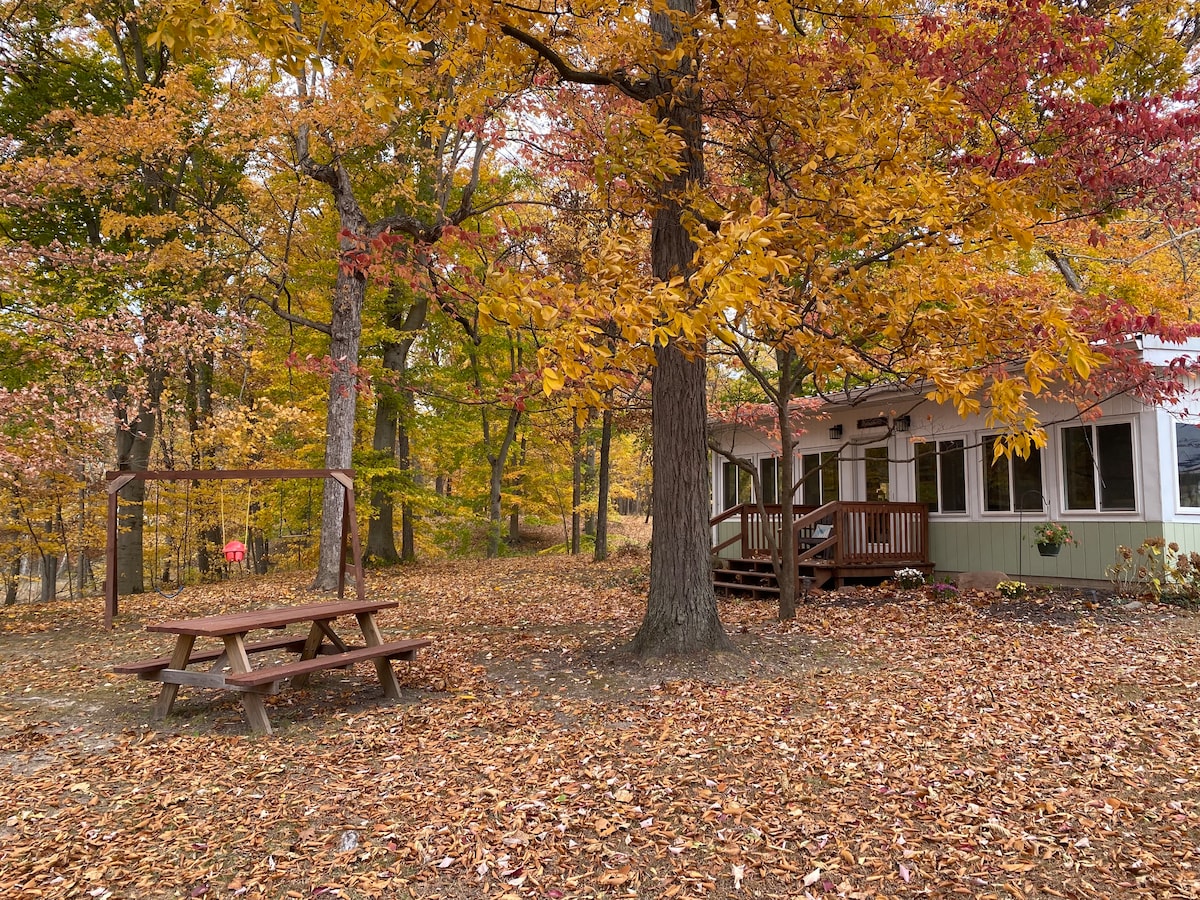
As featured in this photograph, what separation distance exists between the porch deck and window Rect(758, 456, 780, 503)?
2758mm

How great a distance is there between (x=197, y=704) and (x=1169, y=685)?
7522 millimetres

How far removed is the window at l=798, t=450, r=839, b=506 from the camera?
14672 millimetres

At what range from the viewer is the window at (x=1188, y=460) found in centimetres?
1000

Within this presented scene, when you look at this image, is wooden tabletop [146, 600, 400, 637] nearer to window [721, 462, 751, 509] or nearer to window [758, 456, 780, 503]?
window [758, 456, 780, 503]

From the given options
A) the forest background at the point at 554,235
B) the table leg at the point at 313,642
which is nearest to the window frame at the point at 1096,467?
the forest background at the point at 554,235

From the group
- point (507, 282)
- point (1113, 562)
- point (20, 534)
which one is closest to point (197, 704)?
point (507, 282)

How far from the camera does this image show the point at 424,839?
358 cm

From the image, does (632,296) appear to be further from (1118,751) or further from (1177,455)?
(1177,455)

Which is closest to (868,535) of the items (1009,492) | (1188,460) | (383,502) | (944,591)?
(944,591)

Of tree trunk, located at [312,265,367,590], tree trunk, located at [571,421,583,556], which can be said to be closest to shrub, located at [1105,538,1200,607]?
tree trunk, located at [312,265,367,590]

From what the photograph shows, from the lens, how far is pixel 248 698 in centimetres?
520

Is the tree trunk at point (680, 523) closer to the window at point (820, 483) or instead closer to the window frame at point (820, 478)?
the window frame at point (820, 478)

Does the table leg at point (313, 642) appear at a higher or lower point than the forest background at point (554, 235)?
lower

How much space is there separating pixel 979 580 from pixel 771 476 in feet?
18.8
